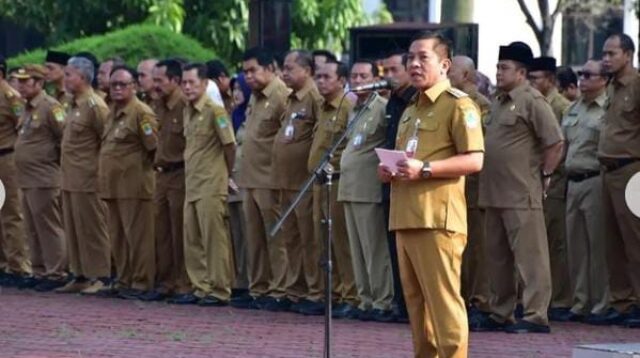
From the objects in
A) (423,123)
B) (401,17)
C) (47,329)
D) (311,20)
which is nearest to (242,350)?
(47,329)

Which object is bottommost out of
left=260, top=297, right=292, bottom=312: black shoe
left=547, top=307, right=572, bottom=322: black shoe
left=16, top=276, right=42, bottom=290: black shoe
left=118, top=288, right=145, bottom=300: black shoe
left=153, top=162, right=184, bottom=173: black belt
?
left=16, top=276, right=42, bottom=290: black shoe

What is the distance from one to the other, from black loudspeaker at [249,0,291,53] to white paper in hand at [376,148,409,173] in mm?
7893

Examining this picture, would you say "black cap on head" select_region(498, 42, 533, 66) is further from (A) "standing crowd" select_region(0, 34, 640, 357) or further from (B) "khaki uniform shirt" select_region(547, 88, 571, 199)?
(B) "khaki uniform shirt" select_region(547, 88, 571, 199)

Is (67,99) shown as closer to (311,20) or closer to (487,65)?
(311,20)

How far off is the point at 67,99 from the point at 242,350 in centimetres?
557

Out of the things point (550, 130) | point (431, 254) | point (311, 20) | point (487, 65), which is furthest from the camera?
point (487, 65)

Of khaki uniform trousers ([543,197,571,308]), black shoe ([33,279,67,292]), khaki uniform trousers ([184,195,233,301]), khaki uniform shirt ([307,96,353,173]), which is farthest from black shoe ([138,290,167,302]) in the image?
khaki uniform trousers ([543,197,571,308])

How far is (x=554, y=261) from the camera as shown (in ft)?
51.5

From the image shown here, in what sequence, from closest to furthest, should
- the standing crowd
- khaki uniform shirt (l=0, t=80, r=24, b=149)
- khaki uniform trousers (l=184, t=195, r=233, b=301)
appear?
the standing crowd
khaki uniform trousers (l=184, t=195, r=233, b=301)
khaki uniform shirt (l=0, t=80, r=24, b=149)

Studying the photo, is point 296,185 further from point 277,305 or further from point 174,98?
point 174,98

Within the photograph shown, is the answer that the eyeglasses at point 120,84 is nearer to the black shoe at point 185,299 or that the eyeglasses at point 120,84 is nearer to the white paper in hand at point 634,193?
the black shoe at point 185,299

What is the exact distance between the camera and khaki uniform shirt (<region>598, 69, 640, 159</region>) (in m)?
14.6

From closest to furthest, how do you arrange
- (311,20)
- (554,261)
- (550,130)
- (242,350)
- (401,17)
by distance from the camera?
(242,350), (550,130), (554,261), (311,20), (401,17)

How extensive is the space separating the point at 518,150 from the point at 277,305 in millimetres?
2947
